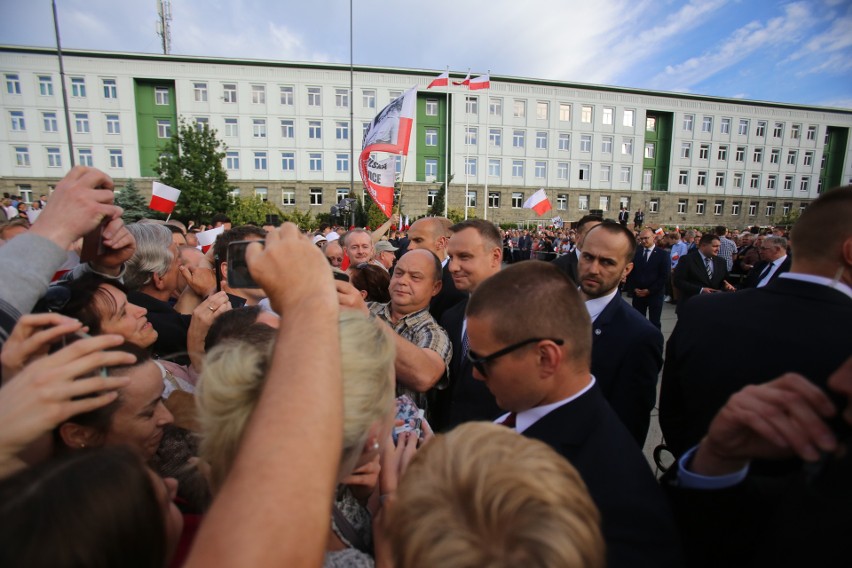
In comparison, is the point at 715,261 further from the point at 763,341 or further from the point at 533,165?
the point at 533,165

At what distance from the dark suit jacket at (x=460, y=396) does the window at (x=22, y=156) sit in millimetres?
44696

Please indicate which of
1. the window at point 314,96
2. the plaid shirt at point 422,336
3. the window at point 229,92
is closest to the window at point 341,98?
the window at point 314,96

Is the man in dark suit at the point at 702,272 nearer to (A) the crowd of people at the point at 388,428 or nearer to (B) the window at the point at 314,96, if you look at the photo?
(A) the crowd of people at the point at 388,428

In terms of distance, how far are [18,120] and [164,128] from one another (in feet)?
33.6

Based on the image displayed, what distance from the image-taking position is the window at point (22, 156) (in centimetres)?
3253

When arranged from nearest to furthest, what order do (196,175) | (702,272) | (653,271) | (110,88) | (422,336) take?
(422,336)
(702,272)
(653,271)
(196,175)
(110,88)

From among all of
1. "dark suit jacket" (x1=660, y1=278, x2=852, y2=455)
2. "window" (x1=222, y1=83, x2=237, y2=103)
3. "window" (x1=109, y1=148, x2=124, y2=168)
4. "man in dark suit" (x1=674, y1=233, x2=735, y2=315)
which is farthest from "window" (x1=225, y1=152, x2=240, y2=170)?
"dark suit jacket" (x1=660, y1=278, x2=852, y2=455)

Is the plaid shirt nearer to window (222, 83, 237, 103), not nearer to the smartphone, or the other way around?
the smartphone

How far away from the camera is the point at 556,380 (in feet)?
4.89

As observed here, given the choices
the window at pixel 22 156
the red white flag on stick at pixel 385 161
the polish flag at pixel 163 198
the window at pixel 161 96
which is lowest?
the polish flag at pixel 163 198

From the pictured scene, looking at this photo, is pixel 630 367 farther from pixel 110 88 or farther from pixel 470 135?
pixel 110 88

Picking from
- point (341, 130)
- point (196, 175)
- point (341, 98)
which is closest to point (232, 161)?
point (196, 175)

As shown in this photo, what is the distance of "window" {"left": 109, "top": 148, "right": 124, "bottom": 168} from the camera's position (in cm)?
3369

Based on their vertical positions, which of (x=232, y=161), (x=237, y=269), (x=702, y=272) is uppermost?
(x=232, y=161)
